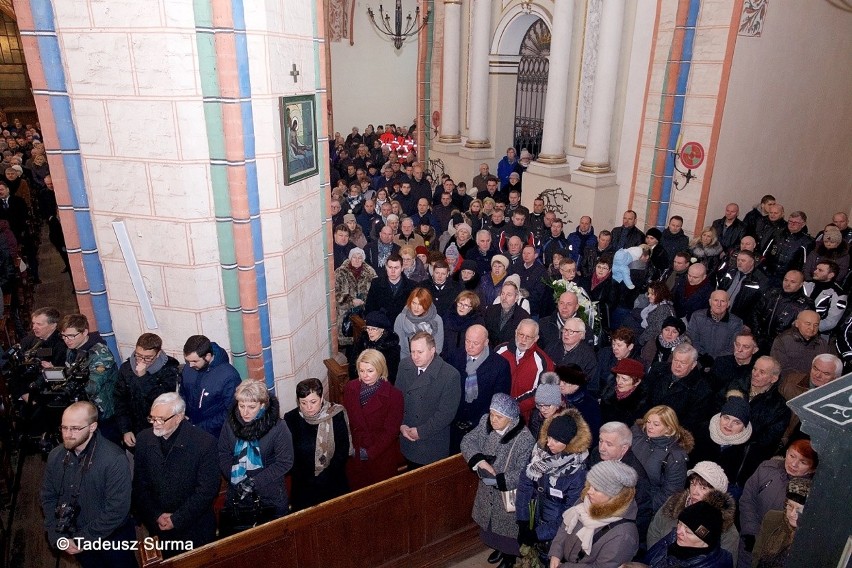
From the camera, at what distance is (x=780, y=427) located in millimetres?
3693

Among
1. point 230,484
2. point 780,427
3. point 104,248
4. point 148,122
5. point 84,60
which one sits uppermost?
point 84,60

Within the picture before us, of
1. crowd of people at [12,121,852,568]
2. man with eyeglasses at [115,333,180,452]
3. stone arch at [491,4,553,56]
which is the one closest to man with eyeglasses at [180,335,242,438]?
crowd of people at [12,121,852,568]

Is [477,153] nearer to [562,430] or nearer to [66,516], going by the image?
[562,430]

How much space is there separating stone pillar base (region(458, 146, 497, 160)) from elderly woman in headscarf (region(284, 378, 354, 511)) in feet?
33.9

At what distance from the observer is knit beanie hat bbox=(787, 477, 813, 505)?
277cm

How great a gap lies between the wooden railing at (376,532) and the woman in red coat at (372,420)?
404mm

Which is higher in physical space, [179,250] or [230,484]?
[179,250]

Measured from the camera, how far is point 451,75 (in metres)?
13.7

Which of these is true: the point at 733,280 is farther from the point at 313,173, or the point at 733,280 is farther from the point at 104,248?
the point at 104,248

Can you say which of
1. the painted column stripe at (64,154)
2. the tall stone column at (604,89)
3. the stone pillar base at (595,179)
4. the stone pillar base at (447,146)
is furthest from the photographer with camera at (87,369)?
the stone pillar base at (447,146)

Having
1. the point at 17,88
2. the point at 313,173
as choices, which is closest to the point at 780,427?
the point at 313,173

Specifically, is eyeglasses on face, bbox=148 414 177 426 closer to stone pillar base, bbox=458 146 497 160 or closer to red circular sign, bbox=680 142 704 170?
red circular sign, bbox=680 142 704 170

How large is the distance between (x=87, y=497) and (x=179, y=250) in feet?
5.86

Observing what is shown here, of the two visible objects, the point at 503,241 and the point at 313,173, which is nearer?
the point at 313,173
